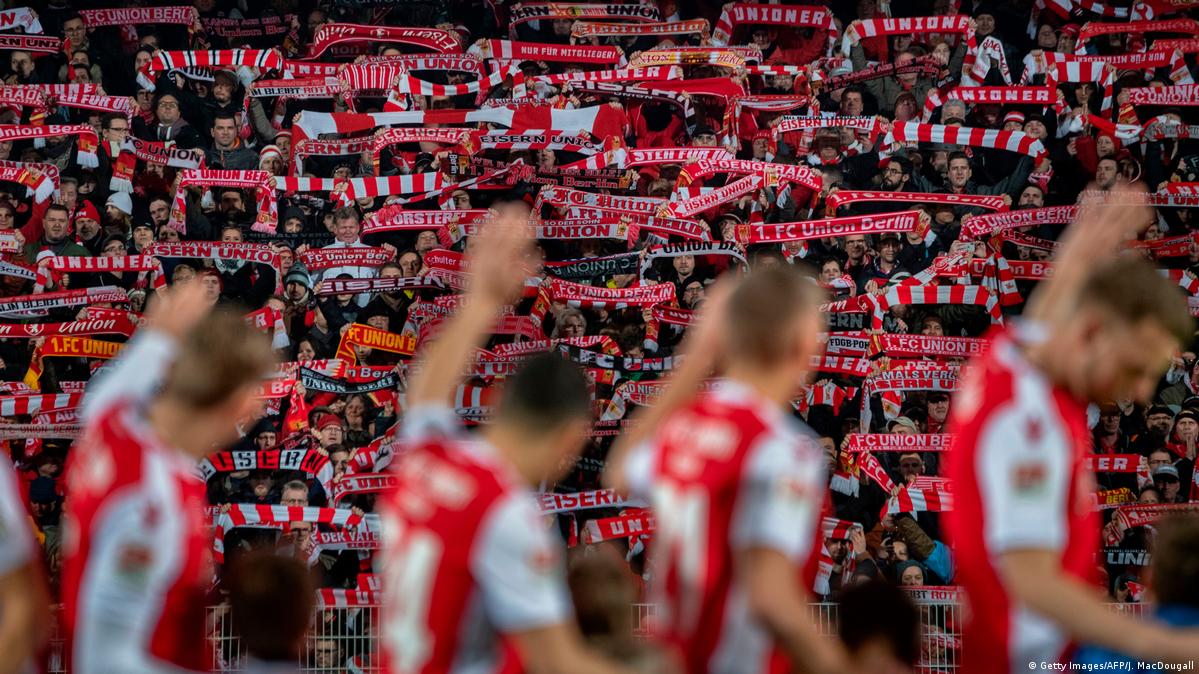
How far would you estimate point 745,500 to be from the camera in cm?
287

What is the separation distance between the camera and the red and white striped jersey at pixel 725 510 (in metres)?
2.85

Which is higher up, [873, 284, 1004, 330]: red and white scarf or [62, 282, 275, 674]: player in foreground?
[873, 284, 1004, 330]: red and white scarf

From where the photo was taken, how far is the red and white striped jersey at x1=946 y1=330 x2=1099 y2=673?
9.57 ft

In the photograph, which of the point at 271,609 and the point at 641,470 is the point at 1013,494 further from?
the point at 271,609

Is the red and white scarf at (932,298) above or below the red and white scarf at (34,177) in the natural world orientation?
below

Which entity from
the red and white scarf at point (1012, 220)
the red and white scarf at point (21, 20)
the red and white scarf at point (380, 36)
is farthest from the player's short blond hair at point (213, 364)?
the red and white scarf at point (21, 20)

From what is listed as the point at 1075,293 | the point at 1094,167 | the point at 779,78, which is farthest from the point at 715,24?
the point at 1075,293

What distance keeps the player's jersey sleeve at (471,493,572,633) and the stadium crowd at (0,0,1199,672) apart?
8.78 meters

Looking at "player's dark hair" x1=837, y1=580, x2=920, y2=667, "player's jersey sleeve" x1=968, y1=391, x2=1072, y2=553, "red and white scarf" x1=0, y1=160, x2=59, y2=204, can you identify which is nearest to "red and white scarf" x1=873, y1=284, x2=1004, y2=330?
"red and white scarf" x1=0, y1=160, x2=59, y2=204

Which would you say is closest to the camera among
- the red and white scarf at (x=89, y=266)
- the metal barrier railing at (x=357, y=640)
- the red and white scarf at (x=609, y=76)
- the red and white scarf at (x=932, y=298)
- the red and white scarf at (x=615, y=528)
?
the metal barrier railing at (x=357, y=640)

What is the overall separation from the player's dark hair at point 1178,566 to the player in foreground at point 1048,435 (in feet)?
1.11

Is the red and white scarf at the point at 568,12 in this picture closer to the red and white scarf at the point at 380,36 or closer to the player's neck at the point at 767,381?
the red and white scarf at the point at 380,36

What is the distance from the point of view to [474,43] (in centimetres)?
1639

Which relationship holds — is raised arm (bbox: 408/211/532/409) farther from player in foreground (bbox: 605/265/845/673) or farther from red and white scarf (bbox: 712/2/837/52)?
red and white scarf (bbox: 712/2/837/52)
